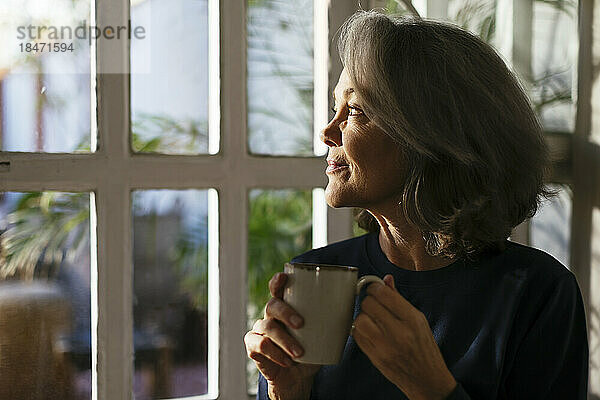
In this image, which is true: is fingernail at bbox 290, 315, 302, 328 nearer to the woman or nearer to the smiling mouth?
the woman

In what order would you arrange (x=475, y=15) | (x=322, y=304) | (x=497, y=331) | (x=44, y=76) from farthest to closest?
(x=475, y=15), (x=44, y=76), (x=497, y=331), (x=322, y=304)

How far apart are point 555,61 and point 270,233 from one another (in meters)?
0.82

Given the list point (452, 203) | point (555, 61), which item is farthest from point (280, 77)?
point (555, 61)

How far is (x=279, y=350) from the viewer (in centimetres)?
103

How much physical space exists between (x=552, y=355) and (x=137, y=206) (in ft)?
2.65

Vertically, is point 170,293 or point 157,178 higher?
point 157,178

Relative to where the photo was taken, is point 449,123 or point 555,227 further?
point 555,227

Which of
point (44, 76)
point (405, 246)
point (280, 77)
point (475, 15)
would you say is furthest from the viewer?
point (475, 15)

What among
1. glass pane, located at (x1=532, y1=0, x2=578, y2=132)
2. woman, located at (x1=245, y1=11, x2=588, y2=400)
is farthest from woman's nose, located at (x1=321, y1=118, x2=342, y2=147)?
glass pane, located at (x1=532, y1=0, x2=578, y2=132)

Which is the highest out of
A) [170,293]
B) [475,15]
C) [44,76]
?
[475,15]

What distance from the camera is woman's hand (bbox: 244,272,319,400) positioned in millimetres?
984

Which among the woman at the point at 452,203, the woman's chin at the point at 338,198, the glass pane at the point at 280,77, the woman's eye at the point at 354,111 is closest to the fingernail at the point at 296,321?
the woman at the point at 452,203

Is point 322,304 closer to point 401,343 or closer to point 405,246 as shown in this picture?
point 401,343

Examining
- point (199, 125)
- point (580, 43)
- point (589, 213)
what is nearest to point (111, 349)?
point (199, 125)
